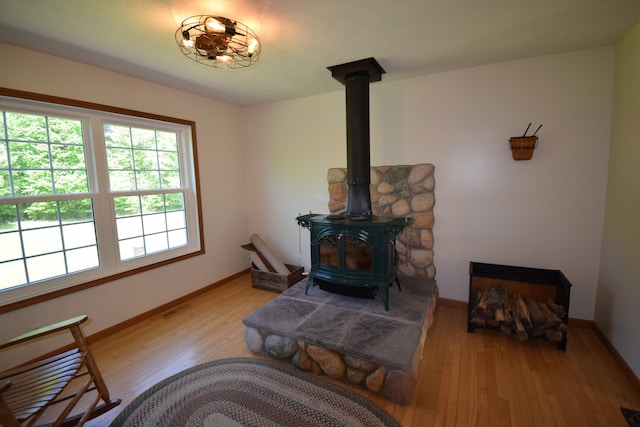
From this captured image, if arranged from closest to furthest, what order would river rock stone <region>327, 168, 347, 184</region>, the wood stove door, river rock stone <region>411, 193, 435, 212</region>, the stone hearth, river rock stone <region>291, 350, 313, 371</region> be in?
the stone hearth → river rock stone <region>291, 350, 313, 371</region> → the wood stove door → river rock stone <region>411, 193, 435, 212</region> → river rock stone <region>327, 168, 347, 184</region>

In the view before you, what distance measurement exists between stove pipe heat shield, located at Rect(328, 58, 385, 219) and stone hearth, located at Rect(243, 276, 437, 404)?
0.85m

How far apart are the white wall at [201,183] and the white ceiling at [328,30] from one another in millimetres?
143

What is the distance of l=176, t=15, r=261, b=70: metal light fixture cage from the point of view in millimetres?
1622

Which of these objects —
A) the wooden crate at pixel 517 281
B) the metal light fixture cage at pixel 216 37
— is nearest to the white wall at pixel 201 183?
the metal light fixture cage at pixel 216 37

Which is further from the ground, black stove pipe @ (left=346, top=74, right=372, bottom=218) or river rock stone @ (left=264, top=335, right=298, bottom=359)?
black stove pipe @ (left=346, top=74, right=372, bottom=218)

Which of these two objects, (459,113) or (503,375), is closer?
(503,375)

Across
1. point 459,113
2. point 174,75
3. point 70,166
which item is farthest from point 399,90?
point 70,166

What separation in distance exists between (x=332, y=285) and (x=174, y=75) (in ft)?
8.17

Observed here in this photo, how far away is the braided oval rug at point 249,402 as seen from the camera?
1.61 metres

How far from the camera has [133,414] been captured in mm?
1689

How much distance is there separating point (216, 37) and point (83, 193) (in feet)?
6.05

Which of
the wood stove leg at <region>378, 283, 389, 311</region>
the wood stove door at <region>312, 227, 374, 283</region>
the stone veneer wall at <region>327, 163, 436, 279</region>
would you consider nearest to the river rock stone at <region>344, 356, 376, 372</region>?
the wood stove leg at <region>378, 283, 389, 311</region>

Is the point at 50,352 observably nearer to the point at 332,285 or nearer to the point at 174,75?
the point at 332,285

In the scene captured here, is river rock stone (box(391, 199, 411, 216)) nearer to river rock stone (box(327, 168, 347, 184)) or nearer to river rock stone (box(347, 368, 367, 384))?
river rock stone (box(327, 168, 347, 184))
